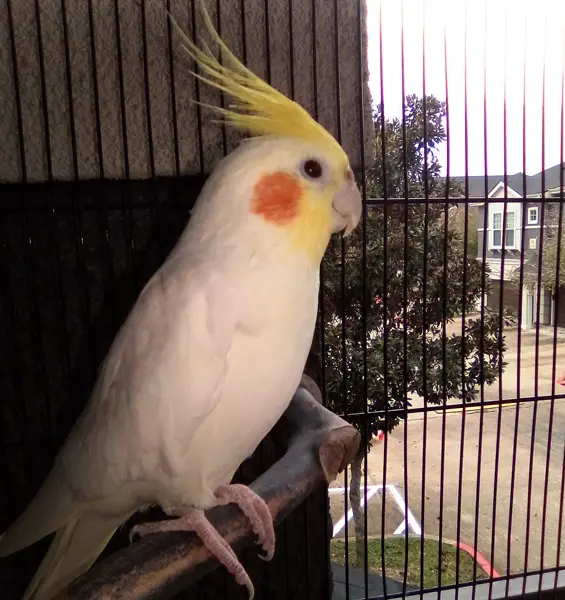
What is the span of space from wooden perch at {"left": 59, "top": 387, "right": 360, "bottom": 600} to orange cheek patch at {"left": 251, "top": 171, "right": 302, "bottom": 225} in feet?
1.13

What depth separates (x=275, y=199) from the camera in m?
0.80

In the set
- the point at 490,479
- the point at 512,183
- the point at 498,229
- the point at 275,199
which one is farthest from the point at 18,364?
the point at 490,479

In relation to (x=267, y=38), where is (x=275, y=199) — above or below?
below

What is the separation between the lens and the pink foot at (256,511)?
33.0 inches

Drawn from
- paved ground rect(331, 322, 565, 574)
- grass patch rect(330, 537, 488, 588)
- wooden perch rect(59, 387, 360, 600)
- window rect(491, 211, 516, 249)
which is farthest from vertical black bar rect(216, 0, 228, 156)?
grass patch rect(330, 537, 488, 588)

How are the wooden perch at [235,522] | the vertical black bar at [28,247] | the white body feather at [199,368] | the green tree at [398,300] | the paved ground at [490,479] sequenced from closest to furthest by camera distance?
1. the wooden perch at [235,522]
2. the white body feather at [199,368]
3. the vertical black bar at [28,247]
4. the green tree at [398,300]
5. the paved ground at [490,479]

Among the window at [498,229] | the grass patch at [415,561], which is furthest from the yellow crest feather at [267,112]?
the grass patch at [415,561]

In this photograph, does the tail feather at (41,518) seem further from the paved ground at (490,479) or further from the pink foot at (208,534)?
the paved ground at (490,479)

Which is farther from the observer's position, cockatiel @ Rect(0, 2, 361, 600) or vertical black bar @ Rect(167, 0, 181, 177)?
vertical black bar @ Rect(167, 0, 181, 177)

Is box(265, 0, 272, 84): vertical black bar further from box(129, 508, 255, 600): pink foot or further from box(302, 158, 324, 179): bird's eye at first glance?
box(129, 508, 255, 600): pink foot

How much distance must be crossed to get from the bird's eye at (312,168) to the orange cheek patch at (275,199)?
1.2 inches

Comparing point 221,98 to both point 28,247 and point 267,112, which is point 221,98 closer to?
point 267,112

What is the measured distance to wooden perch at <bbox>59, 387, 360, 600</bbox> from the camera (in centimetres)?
61

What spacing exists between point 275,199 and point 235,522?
1.56ft
